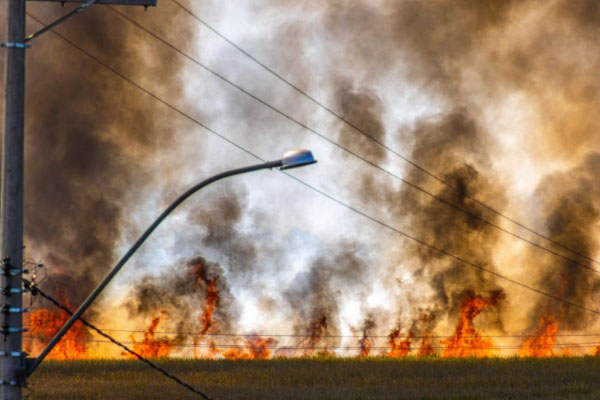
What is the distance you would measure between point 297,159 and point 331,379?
25890 mm

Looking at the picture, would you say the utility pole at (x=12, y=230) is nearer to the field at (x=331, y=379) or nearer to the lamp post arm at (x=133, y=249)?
the lamp post arm at (x=133, y=249)

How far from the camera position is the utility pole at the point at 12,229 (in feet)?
79.1

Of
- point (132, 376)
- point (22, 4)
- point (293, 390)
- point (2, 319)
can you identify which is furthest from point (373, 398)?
point (22, 4)

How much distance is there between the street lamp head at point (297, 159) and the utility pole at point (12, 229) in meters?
6.46

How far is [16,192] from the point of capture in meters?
24.2

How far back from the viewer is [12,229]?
949 inches

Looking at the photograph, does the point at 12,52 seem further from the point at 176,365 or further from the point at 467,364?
the point at 467,364

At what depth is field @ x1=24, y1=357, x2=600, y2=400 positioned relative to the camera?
40.4 meters

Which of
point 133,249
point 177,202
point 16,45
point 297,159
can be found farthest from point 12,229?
point 297,159

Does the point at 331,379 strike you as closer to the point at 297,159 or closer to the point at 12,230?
the point at 12,230

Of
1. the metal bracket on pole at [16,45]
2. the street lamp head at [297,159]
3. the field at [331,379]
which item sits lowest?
the field at [331,379]

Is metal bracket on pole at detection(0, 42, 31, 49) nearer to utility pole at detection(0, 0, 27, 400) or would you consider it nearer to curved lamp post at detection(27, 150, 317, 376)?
utility pole at detection(0, 0, 27, 400)

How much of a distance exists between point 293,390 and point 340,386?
9.94 ft

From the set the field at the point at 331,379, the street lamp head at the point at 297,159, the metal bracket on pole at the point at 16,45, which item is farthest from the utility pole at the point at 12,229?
the field at the point at 331,379
